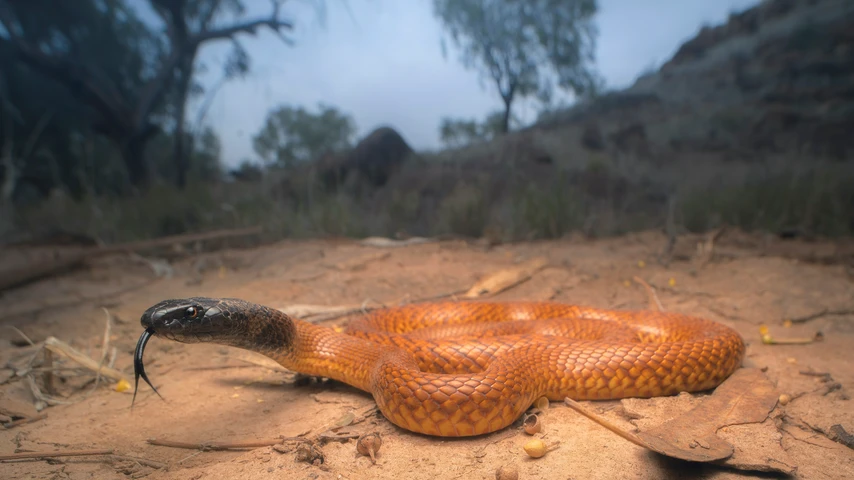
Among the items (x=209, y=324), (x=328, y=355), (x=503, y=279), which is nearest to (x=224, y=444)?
(x=209, y=324)

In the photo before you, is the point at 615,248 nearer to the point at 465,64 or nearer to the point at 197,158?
the point at 465,64

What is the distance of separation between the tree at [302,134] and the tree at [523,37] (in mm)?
3045

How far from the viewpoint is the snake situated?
65.7 inches

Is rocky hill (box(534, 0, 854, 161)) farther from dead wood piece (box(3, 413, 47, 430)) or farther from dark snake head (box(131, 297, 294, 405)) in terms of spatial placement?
dead wood piece (box(3, 413, 47, 430))

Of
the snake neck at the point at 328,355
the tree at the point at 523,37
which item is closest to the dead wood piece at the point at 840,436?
the snake neck at the point at 328,355

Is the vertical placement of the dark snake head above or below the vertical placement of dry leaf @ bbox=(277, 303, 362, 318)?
above

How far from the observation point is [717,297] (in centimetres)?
358

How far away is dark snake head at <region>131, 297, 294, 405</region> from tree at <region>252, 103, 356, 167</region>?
24.9ft

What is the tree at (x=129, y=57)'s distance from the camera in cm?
975

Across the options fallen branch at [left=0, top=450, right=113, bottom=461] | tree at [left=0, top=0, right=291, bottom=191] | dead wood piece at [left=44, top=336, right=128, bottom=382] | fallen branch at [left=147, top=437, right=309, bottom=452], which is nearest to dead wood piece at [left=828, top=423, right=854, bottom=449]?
fallen branch at [left=147, top=437, right=309, bottom=452]

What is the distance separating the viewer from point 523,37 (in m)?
8.64

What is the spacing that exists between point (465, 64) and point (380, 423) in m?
8.08

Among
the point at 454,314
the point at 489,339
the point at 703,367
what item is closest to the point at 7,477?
the point at 489,339

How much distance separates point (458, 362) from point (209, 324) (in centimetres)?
122
